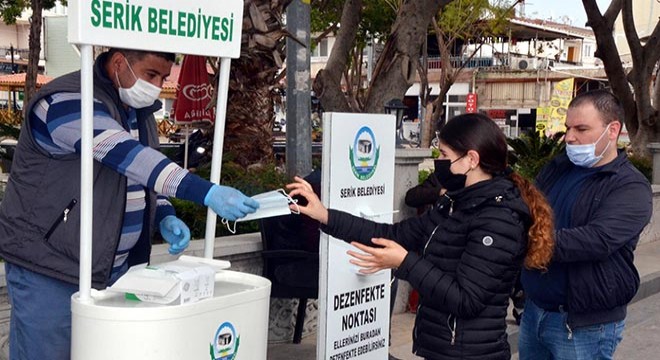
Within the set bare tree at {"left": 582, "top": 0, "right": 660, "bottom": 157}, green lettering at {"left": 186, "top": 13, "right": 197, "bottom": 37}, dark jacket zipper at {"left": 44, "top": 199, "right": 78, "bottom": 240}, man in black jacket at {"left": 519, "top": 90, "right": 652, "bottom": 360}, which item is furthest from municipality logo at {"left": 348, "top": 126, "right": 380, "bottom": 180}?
bare tree at {"left": 582, "top": 0, "right": 660, "bottom": 157}

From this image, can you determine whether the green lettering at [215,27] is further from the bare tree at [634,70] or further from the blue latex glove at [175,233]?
the bare tree at [634,70]

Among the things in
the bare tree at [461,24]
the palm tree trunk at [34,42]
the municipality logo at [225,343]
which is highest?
the bare tree at [461,24]

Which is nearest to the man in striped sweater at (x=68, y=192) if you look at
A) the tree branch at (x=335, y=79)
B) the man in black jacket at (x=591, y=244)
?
the man in black jacket at (x=591, y=244)

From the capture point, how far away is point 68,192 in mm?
2654

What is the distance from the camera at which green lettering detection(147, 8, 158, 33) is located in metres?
2.56

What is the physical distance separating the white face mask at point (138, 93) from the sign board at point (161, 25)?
191 mm

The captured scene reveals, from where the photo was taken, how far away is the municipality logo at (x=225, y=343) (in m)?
2.51

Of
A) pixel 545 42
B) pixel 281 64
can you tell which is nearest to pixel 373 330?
pixel 281 64

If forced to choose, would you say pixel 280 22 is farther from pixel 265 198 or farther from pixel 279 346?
pixel 265 198

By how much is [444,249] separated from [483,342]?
1.17ft

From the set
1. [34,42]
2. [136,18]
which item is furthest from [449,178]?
[34,42]

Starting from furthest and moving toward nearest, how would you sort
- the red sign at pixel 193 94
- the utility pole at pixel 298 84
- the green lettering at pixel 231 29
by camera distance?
the red sign at pixel 193 94, the utility pole at pixel 298 84, the green lettering at pixel 231 29

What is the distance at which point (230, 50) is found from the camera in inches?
114

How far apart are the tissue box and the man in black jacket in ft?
4.62
